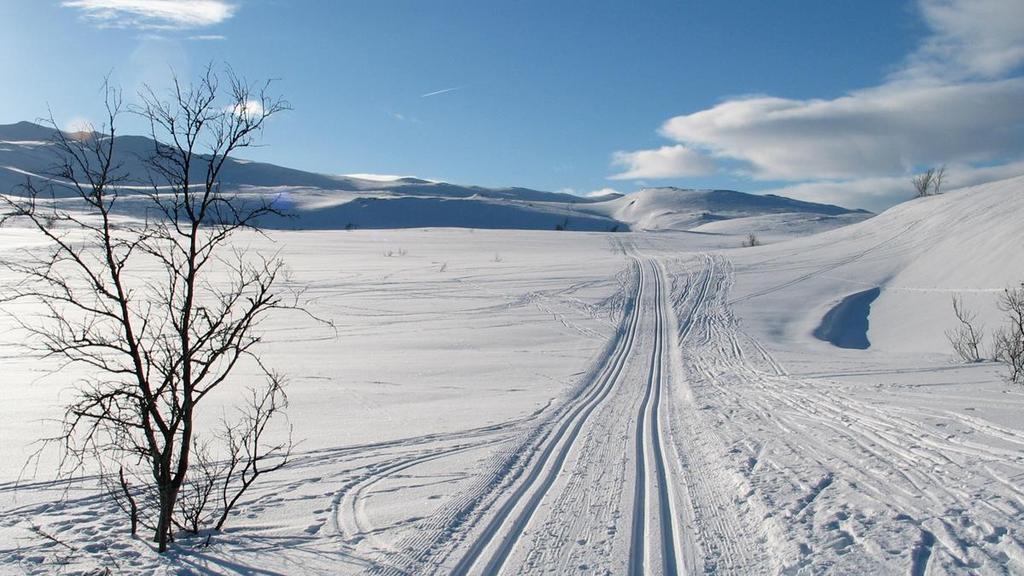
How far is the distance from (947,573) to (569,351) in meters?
13.0

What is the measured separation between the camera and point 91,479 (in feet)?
23.3

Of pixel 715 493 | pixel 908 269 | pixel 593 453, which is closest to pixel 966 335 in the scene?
pixel 908 269

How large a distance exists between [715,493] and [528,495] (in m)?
1.92

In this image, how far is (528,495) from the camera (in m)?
6.62

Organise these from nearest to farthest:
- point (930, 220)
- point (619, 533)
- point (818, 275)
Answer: point (619, 533) < point (818, 275) < point (930, 220)

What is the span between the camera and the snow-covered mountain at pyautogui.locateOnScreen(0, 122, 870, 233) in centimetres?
9750

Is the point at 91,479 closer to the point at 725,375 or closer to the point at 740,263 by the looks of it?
the point at 725,375

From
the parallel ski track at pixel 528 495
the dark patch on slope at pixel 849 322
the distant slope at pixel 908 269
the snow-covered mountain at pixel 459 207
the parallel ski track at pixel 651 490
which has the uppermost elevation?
the snow-covered mountain at pixel 459 207

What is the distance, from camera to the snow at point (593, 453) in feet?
17.2

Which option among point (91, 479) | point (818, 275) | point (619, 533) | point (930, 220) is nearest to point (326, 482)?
point (91, 479)

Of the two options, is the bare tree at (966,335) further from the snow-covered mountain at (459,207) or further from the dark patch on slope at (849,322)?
the snow-covered mountain at (459,207)

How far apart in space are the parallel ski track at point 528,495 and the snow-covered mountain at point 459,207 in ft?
187

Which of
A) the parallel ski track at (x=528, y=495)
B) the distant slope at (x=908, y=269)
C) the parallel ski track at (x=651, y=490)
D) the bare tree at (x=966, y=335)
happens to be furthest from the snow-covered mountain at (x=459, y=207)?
the parallel ski track at (x=651, y=490)

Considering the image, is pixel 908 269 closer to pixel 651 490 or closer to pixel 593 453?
pixel 593 453
